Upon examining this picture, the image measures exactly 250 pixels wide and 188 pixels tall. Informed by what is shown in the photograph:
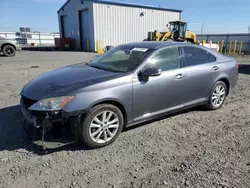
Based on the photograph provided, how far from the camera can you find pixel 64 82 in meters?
3.26

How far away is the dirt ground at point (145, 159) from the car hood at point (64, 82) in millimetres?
815

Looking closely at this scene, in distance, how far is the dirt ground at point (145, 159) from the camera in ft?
8.27

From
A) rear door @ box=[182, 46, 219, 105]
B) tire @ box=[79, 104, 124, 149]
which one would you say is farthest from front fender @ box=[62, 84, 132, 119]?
rear door @ box=[182, 46, 219, 105]

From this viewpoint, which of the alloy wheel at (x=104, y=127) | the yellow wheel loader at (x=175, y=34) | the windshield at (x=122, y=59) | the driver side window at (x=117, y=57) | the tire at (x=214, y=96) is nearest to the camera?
the alloy wheel at (x=104, y=127)

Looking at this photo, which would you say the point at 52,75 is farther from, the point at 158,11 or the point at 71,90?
the point at 158,11

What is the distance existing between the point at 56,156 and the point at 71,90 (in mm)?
947

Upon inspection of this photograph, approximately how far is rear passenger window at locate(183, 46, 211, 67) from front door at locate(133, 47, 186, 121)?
0.76 feet

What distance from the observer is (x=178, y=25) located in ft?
73.7

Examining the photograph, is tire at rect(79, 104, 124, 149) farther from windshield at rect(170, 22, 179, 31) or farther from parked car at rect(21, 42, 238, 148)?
windshield at rect(170, 22, 179, 31)

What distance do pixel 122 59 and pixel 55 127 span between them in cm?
184

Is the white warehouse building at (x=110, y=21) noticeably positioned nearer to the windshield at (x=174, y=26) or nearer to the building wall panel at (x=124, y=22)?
the building wall panel at (x=124, y=22)

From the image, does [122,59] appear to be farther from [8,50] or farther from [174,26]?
[174,26]

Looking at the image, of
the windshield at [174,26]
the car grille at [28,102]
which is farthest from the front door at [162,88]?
the windshield at [174,26]

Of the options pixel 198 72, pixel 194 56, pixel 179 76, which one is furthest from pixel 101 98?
pixel 194 56
